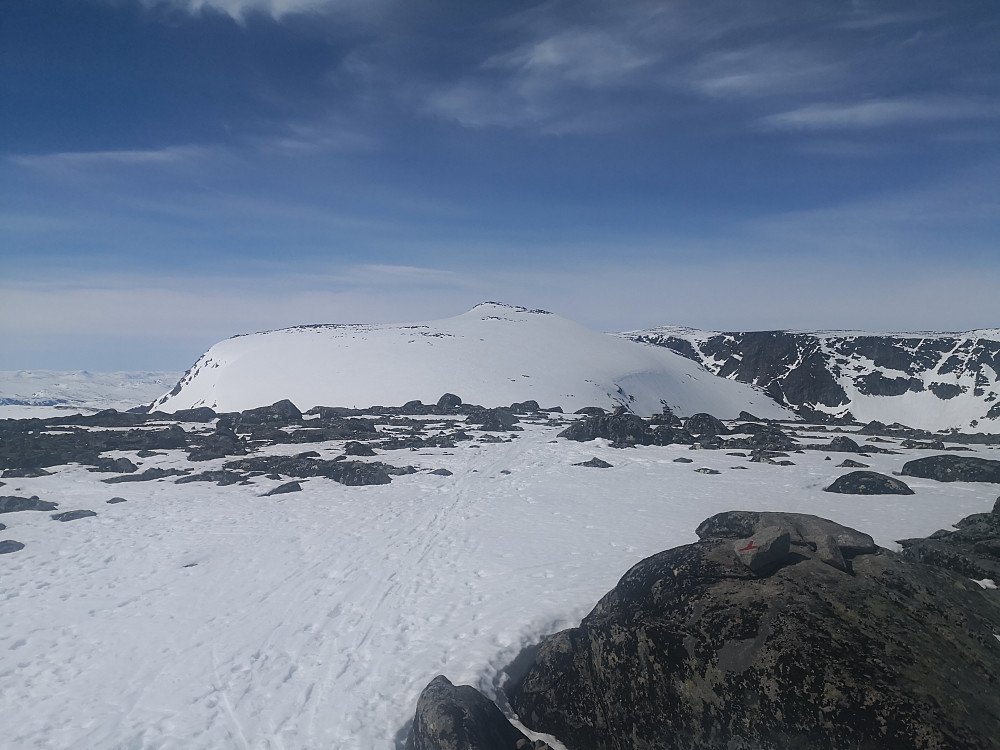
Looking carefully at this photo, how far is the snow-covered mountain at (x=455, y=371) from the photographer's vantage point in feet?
222

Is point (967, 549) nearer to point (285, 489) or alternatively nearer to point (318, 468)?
point (285, 489)

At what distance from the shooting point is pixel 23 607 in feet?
34.5

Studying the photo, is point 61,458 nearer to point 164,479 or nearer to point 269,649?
point 164,479

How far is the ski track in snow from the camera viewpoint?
24.6 feet

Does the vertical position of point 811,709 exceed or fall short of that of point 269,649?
it exceeds it

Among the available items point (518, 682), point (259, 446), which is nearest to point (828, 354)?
point (259, 446)

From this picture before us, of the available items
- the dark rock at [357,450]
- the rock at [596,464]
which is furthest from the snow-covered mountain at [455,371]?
the rock at [596,464]

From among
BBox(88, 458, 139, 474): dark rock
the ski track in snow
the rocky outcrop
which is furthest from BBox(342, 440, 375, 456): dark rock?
the rocky outcrop

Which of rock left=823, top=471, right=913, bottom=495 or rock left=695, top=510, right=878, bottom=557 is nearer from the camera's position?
rock left=695, top=510, right=878, bottom=557

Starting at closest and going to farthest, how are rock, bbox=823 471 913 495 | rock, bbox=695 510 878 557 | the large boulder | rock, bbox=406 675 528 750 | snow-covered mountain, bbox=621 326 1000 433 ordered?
the large boulder < rock, bbox=406 675 528 750 < rock, bbox=695 510 878 557 < rock, bbox=823 471 913 495 < snow-covered mountain, bbox=621 326 1000 433

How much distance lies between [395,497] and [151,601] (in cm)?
1100

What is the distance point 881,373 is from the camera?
120 meters

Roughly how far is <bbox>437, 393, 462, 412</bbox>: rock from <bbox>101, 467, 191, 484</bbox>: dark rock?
33.0 meters

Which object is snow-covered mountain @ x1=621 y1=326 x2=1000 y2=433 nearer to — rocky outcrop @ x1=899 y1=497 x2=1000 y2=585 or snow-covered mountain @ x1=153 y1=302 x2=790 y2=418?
snow-covered mountain @ x1=153 y1=302 x2=790 y2=418
